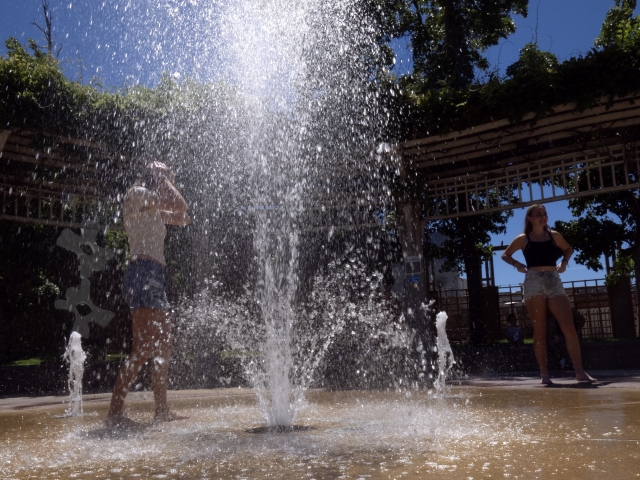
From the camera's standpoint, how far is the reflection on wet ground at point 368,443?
182 cm

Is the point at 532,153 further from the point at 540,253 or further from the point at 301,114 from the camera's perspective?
the point at 540,253

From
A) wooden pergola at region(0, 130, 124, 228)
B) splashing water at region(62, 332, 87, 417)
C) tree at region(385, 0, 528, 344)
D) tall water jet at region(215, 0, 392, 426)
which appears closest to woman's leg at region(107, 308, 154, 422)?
splashing water at region(62, 332, 87, 417)

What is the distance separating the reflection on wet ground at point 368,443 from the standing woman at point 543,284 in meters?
0.79

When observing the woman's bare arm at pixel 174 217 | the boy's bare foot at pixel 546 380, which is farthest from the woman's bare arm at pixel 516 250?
the woman's bare arm at pixel 174 217

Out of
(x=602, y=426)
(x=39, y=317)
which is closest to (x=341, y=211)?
(x=602, y=426)

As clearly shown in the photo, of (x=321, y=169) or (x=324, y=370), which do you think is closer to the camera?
(x=324, y=370)

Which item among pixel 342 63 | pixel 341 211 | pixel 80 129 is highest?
pixel 342 63

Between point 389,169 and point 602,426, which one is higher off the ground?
point 389,169

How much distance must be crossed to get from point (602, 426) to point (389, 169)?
704 cm

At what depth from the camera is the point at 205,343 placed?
912 cm

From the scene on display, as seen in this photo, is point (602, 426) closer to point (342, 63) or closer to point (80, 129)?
point (80, 129)

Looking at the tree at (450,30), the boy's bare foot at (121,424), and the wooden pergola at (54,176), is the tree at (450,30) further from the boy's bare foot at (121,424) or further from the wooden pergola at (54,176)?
the boy's bare foot at (121,424)

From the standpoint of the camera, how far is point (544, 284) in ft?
15.9

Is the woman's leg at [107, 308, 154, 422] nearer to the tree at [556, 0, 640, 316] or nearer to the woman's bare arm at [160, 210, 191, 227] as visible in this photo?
the woman's bare arm at [160, 210, 191, 227]
